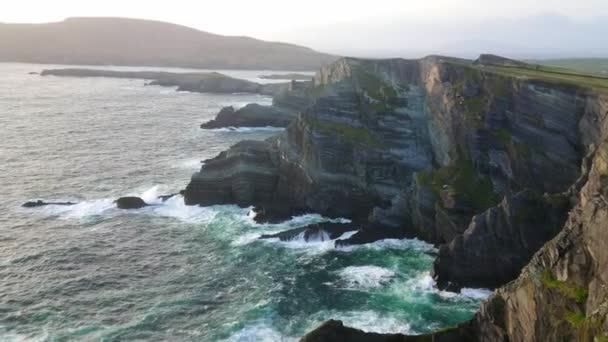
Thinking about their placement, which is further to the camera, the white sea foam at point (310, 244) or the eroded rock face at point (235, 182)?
the eroded rock face at point (235, 182)

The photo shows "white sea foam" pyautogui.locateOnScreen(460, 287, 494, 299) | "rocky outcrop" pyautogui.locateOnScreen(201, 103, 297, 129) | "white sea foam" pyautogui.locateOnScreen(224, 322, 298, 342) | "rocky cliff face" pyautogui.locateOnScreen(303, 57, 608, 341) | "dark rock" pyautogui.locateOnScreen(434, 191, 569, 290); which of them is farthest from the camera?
"rocky outcrop" pyautogui.locateOnScreen(201, 103, 297, 129)

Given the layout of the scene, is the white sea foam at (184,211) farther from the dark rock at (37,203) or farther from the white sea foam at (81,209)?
the dark rock at (37,203)

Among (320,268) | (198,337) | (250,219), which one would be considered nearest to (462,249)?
(320,268)

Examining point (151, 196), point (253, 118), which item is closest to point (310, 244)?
point (151, 196)

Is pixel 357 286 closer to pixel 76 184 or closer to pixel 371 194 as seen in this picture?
pixel 371 194

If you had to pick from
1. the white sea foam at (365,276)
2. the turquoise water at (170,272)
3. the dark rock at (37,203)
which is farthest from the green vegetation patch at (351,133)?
the dark rock at (37,203)

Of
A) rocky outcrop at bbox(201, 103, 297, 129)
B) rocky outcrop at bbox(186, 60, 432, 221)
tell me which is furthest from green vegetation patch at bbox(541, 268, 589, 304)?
rocky outcrop at bbox(201, 103, 297, 129)

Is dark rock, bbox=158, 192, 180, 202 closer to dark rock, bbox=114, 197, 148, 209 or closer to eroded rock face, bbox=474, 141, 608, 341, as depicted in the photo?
dark rock, bbox=114, 197, 148, 209
